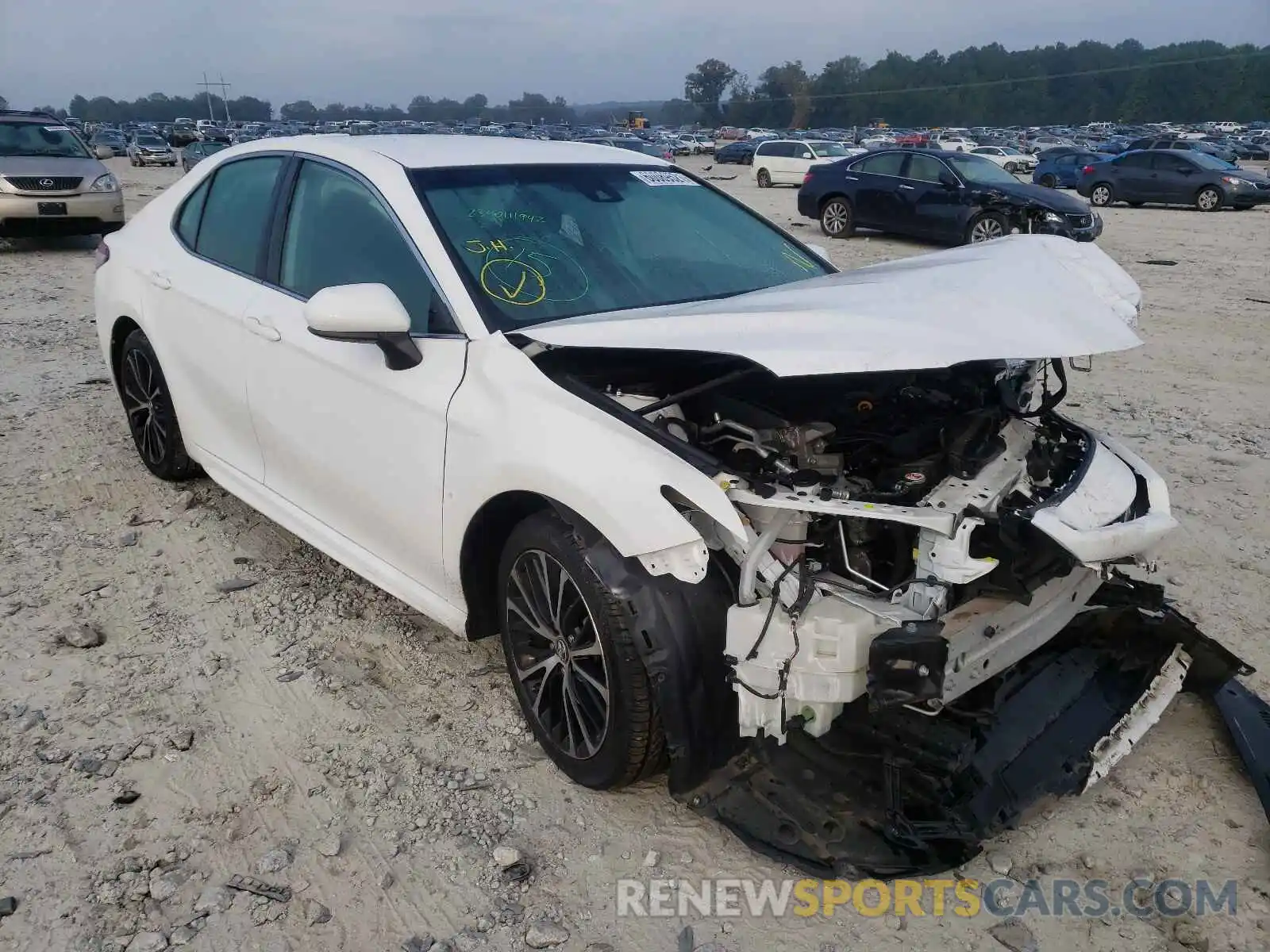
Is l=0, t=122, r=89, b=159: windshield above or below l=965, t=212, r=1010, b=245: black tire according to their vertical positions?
A: above

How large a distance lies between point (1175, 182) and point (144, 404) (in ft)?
73.9

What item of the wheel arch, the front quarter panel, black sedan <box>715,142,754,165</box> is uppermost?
the front quarter panel

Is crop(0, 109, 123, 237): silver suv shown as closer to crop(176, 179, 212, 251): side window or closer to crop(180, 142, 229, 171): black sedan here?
crop(176, 179, 212, 251): side window

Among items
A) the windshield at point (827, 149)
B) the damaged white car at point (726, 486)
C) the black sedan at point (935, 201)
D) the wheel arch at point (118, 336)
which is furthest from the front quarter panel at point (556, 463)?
the windshield at point (827, 149)

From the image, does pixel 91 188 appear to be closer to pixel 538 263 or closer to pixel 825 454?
pixel 538 263

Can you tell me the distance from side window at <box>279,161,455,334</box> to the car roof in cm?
14

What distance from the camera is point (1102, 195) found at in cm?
2234

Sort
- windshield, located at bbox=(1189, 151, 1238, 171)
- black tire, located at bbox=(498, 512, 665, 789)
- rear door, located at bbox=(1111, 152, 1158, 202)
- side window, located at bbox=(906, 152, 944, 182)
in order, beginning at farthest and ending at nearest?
rear door, located at bbox=(1111, 152, 1158, 202) < windshield, located at bbox=(1189, 151, 1238, 171) < side window, located at bbox=(906, 152, 944, 182) < black tire, located at bbox=(498, 512, 665, 789)

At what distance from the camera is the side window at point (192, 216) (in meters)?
4.25

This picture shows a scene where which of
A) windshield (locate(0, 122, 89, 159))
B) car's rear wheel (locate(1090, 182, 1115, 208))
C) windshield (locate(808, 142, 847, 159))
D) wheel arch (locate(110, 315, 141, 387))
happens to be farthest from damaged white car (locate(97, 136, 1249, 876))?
windshield (locate(808, 142, 847, 159))

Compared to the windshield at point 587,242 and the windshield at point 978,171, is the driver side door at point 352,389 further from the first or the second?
the windshield at point 978,171

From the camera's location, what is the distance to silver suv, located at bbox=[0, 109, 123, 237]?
12297 millimetres

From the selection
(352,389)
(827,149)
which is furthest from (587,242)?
(827,149)

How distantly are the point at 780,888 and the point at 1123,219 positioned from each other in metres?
19.9
